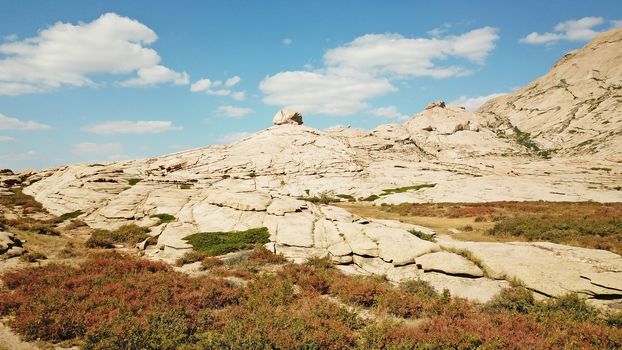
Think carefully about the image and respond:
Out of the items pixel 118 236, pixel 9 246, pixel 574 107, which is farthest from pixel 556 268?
pixel 574 107

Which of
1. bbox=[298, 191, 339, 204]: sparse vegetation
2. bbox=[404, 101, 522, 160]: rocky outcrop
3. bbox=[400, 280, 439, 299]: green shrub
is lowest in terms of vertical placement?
bbox=[400, 280, 439, 299]: green shrub

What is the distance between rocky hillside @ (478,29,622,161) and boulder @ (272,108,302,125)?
8098cm

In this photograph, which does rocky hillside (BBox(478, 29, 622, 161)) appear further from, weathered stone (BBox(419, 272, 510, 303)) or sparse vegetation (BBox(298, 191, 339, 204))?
weathered stone (BBox(419, 272, 510, 303))

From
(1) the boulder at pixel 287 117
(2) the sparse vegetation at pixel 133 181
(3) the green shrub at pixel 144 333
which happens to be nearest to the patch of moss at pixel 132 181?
(2) the sparse vegetation at pixel 133 181

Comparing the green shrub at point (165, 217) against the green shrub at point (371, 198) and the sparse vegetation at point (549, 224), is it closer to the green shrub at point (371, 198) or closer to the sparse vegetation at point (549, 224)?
the sparse vegetation at point (549, 224)

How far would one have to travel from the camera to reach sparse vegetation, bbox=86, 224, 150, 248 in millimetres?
24344

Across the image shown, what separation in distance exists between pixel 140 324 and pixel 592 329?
51.7 ft

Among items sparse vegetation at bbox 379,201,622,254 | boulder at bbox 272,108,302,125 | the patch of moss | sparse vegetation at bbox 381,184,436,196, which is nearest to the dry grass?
sparse vegetation at bbox 379,201,622,254

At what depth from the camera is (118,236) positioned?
26297mm

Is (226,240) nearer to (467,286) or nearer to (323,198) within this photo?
(467,286)

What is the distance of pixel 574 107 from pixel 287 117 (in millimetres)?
109827

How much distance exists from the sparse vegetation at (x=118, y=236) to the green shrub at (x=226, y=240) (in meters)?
4.98

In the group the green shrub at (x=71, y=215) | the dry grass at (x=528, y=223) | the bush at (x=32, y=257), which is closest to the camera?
the bush at (x=32, y=257)

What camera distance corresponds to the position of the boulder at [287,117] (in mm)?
103875
